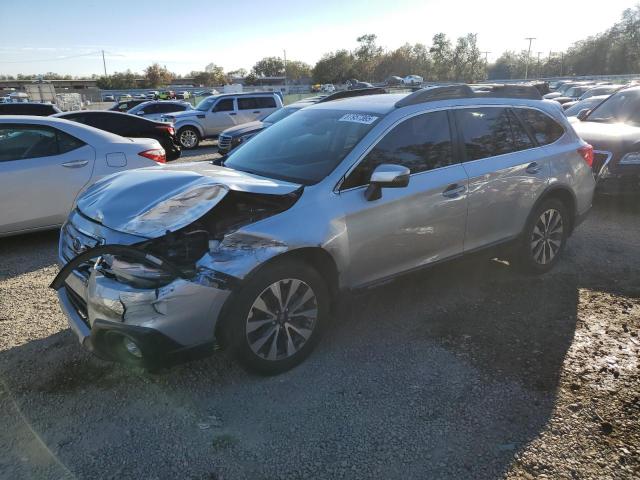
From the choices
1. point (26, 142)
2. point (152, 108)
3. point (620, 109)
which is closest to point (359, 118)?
point (26, 142)

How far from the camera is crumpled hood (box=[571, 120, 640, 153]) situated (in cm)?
729

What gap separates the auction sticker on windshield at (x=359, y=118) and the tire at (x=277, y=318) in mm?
1300

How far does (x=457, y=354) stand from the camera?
352 cm

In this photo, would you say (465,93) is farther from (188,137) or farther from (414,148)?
(188,137)

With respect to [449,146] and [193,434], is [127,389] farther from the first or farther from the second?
[449,146]

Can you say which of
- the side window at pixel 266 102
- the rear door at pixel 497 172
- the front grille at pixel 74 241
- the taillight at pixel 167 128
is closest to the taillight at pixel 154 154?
the front grille at pixel 74 241

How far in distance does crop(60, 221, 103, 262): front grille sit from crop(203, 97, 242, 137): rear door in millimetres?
14875

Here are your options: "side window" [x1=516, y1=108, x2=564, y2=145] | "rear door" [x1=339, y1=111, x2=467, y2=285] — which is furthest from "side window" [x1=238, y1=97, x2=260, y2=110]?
"rear door" [x1=339, y1=111, x2=467, y2=285]

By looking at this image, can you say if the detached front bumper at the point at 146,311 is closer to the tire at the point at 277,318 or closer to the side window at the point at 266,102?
the tire at the point at 277,318

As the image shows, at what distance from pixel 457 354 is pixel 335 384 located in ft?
3.14

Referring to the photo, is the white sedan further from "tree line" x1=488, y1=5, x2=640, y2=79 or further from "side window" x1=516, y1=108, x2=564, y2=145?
"tree line" x1=488, y1=5, x2=640, y2=79

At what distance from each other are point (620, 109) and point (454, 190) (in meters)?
6.85

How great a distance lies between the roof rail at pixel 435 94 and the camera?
3.91 m

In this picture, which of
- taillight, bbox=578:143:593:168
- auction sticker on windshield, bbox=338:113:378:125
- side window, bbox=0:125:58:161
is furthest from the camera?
side window, bbox=0:125:58:161
